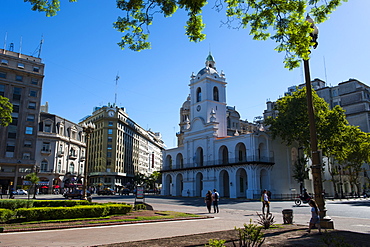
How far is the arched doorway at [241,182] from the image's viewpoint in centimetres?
4297

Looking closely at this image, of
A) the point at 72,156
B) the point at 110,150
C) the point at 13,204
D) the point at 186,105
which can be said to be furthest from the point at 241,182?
the point at 110,150

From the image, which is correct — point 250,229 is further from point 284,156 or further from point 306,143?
point 284,156

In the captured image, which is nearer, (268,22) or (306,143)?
(268,22)

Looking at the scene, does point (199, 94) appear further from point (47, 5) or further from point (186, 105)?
point (47, 5)

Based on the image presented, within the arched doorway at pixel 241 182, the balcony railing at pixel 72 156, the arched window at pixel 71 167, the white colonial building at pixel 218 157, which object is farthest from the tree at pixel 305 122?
the arched window at pixel 71 167

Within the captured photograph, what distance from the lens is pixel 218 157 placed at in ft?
151

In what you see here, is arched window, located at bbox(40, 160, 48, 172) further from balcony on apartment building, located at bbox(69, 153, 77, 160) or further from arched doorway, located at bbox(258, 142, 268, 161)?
arched doorway, located at bbox(258, 142, 268, 161)

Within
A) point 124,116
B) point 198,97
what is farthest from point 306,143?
→ point 124,116

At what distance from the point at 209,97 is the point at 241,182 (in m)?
15.0

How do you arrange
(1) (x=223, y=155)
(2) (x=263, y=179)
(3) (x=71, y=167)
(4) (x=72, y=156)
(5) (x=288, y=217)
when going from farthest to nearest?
1. (3) (x=71, y=167)
2. (4) (x=72, y=156)
3. (1) (x=223, y=155)
4. (2) (x=263, y=179)
5. (5) (x=288, y=217)

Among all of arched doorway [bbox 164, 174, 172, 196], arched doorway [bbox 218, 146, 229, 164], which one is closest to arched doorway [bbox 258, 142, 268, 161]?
arched doorway [bbox 218, 146, 229, 164]

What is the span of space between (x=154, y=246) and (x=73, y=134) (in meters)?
60.7

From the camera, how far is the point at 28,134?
168ft

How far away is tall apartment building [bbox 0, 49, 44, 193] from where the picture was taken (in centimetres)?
4903
